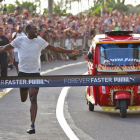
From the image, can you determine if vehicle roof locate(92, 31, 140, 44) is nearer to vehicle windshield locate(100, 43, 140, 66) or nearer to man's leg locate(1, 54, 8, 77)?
vehicle windshield locate(100, 43, 140, 66)

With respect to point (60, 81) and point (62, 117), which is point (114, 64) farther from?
point (60, 81)

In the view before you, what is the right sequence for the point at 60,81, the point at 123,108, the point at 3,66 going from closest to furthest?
the point at 60,81, the point at 123,108, the point at 3,66

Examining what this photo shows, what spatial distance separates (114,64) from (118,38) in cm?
57

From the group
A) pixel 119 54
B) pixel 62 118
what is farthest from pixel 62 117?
pixel 119 54

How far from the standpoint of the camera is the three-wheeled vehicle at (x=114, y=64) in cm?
1189

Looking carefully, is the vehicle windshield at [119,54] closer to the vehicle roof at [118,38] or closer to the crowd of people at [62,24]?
the vehicle roof at [118,38]

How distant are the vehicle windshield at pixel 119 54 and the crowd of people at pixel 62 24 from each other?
36.6 feet

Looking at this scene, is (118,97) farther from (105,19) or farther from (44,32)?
(105,19)

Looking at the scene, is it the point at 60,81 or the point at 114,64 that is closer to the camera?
the point at 60,81

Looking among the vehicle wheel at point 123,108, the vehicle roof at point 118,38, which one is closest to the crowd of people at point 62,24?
the vehicle roof at point 118,38

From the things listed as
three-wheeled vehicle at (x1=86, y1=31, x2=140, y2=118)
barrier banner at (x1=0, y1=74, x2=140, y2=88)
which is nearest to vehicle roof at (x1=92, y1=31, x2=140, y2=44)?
three-wheeled vehicle at (x1=86, y1=31, x2=140, y2=118)

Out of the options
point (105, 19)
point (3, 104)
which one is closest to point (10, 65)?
point (3, 104)

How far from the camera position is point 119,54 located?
12.2 m

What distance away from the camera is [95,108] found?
44.0 feet
